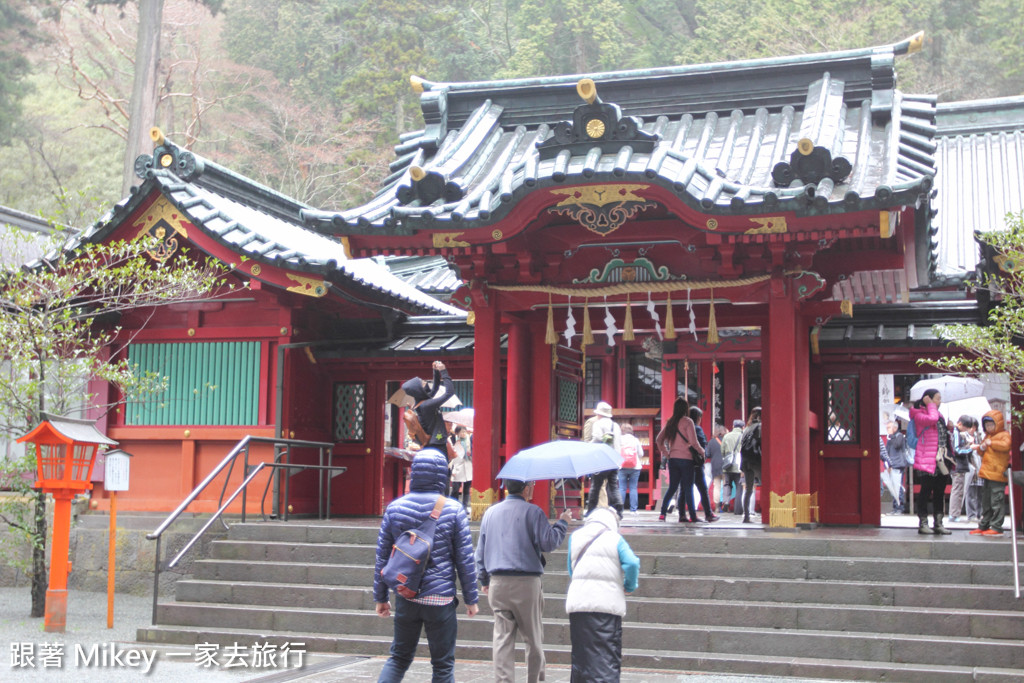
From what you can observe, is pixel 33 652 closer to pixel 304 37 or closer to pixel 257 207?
pixel 257 207

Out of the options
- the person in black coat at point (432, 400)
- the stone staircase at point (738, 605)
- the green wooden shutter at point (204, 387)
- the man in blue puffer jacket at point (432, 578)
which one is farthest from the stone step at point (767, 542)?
the man in blue puffer jacket at point (432, 578)

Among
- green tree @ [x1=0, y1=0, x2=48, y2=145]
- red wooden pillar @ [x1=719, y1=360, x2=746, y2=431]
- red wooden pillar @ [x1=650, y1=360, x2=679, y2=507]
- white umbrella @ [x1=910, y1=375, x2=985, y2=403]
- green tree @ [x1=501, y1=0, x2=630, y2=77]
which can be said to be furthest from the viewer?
green tree @ [x1=501, y1=0, x2=630, y2=77]

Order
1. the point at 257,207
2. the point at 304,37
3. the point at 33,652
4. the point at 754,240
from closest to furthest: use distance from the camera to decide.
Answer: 1. the point at 33,652
2. the point at 754,240
3. the point at 257,207
4. the point at 304,37

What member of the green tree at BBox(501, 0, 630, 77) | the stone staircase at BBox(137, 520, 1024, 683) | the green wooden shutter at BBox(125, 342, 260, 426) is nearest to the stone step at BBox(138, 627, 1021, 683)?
the stone staircase at BBox(137, 520, 1024, 683)

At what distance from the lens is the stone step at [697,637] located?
8344 millimetres

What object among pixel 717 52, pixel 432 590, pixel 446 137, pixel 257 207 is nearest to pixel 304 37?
pixel 717 52

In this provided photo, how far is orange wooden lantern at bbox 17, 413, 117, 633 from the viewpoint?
10.3 meters

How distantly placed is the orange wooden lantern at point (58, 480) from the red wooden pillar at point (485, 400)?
431 cm

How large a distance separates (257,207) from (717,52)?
23288 millimetres

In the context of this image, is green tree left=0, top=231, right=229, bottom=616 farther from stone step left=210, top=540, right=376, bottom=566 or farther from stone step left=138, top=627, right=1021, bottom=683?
stone step left=138, top=627, right=1021, bottom=683

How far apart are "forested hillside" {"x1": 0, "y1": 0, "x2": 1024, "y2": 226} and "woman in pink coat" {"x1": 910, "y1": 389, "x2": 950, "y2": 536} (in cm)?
2328

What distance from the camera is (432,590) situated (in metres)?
6.32

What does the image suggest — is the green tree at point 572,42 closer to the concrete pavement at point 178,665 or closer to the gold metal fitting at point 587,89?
the gold metal fitting at point 587,89

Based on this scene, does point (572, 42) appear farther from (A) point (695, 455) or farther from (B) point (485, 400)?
(B) point (485, 400)
